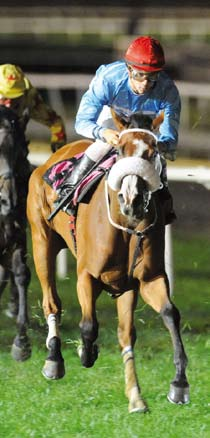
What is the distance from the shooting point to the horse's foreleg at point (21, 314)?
9.44 m

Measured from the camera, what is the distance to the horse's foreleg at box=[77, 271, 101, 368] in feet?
24.9

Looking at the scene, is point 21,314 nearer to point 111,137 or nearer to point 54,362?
point 54,362

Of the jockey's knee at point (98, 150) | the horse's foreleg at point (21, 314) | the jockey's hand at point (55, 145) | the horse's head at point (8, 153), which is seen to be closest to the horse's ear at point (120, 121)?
the jockey's knee at point (98, 150)

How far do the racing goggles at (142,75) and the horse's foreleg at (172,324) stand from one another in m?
0.90

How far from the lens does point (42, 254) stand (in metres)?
8.82

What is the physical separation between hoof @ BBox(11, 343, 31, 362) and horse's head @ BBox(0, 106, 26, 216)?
805 millimetres


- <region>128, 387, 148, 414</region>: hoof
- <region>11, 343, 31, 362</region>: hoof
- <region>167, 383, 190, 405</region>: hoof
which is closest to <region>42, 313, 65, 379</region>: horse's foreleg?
<region>128, 387, 148, 414</region>: hoof

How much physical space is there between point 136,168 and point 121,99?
0.85 meters

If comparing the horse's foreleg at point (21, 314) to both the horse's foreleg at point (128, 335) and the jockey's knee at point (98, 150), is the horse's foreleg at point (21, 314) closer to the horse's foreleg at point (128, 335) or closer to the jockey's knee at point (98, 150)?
the horse's foreleg at point (128, 335)

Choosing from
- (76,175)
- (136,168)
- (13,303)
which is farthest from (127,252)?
(13,303)

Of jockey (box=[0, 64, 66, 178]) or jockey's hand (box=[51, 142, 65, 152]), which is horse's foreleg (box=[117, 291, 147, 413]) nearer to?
jockey (box=[0, 64, 66, 178])

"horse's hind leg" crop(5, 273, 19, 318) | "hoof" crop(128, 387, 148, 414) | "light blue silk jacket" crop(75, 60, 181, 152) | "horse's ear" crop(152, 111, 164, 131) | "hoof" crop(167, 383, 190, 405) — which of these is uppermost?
"horse's ear" crop(152, 111, 164, 131)

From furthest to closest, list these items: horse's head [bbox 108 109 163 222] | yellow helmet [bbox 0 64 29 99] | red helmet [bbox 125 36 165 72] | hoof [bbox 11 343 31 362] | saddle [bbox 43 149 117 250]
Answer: yellow helmet [bbox 0 64 29 99], hoof [bbox 11 343 31 362], saddle [bbox 43 149 117 250], red helmet [bbox 125 36 165 72], horse's head [bbox 108 109 163 222]

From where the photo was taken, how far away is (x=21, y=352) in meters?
9.50
